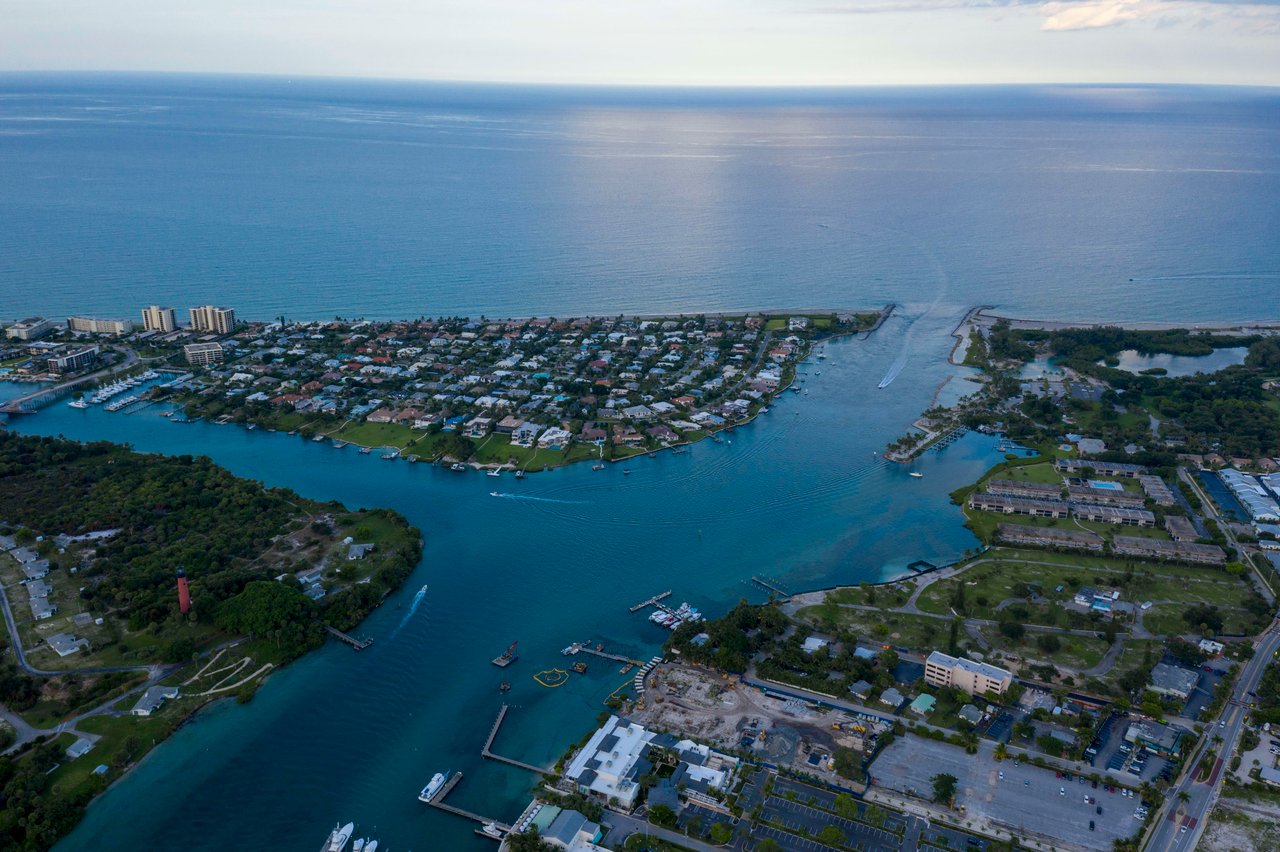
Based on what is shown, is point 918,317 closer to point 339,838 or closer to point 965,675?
point 965,675

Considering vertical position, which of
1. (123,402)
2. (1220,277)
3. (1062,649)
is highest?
(1220,277)

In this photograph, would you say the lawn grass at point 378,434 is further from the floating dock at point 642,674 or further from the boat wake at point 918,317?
the boat wake at point 918,317

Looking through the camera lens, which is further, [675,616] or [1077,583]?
[1077,583]

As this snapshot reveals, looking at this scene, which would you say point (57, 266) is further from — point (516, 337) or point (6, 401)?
point (516, 337)

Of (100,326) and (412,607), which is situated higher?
(100,326)

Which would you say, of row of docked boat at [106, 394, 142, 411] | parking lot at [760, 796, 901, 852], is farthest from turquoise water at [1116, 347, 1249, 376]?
row of docked boat at [106, 394, 142, 411]

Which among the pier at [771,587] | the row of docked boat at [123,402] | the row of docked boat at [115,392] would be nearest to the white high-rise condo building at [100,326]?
the row of docked boat at [115,392]

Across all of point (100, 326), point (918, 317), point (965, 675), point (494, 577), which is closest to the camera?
point (965, 675)

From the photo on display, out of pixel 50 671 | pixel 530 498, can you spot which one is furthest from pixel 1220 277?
pixel 50 671
